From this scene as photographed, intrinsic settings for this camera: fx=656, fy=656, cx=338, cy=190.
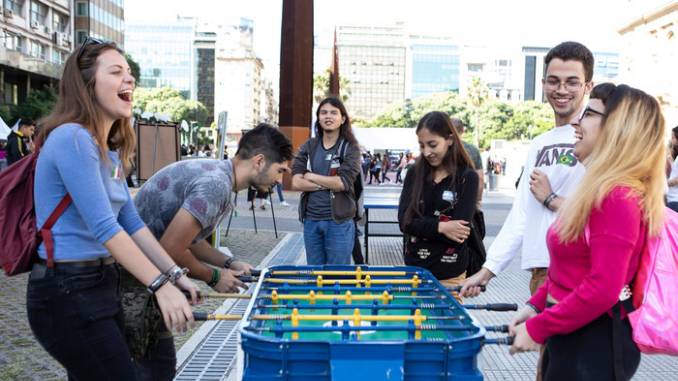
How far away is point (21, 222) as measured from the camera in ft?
7.38

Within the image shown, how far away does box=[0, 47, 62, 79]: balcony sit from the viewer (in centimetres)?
4248

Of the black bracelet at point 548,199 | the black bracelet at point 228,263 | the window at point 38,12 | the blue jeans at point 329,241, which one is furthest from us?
the window at point 38,12

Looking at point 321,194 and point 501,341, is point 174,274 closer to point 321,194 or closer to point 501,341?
point 501,341

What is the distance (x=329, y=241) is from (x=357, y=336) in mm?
3074

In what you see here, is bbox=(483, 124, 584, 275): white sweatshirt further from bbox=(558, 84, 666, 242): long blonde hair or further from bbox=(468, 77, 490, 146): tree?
bbox=(468, 77, 490, 146): tree

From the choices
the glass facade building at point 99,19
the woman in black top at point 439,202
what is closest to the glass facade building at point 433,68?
the glass facade building at point 99,19

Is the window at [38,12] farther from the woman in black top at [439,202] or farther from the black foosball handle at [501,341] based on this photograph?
the black foosball handle at [501,341]

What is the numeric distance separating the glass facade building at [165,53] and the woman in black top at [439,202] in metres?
158

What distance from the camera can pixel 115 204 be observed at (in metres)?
2.41

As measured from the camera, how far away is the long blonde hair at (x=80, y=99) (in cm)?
228

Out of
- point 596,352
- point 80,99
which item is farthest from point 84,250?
point 596,352

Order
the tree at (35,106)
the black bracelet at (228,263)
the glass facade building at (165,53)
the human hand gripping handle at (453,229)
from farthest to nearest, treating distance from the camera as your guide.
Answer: the glass facade building at (165,53) < the tree at (35,106) < the human hand gripping handle at (453,229) < the black bracelet at (228,263)

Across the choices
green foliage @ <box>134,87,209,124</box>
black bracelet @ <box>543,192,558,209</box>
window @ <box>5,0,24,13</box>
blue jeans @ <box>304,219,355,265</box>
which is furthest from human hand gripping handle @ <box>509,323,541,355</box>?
green foliage @ <box>134,87,209,124</box>

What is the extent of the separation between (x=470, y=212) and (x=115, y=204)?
2.18 meters
